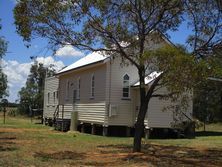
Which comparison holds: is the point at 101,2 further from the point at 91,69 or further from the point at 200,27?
the point at 91,69

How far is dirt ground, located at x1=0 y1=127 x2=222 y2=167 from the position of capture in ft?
56.0

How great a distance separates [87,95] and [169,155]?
15.5 meters

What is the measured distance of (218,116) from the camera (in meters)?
45.4

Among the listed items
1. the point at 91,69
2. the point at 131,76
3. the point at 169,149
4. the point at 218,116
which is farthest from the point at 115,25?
the point at 218,116

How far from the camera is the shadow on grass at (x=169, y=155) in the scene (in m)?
17.8

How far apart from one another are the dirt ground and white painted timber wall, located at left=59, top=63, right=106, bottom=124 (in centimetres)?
864

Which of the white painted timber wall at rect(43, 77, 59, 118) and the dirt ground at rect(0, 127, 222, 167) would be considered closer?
the dirt ground at rect(0, 127, 222, 167)

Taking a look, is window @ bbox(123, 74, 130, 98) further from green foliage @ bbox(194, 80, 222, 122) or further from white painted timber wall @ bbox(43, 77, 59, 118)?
white painted timber wall @ bbox(43, 77, 59, 118)

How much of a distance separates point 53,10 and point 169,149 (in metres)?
8.60

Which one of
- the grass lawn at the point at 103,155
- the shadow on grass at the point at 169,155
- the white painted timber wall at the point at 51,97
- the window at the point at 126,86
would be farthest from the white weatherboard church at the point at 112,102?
the white painted timber wall at the point at 51,97

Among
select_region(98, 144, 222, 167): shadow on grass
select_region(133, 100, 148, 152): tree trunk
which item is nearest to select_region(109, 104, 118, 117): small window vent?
select_region(98, 144, 222, 167): shadow on grass

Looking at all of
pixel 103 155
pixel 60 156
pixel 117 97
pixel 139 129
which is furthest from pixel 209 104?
pixel 60 156

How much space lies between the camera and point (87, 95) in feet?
115

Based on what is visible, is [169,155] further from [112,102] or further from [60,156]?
[112,102]
